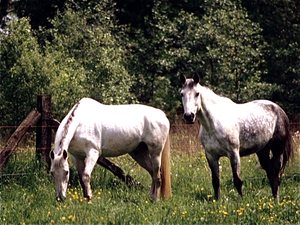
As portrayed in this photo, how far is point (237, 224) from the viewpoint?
261 inches

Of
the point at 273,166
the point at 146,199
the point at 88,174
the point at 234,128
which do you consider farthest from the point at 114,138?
the point at 273,166

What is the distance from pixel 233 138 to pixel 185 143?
373cm

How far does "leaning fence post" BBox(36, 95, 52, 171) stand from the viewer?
31.3 ft

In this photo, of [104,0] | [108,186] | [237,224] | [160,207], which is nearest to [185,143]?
[108,186]

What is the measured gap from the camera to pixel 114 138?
28.6 feet

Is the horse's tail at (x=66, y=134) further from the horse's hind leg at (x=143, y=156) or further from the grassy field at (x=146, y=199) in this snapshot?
the horse's hind leg at (x=143, y=156)

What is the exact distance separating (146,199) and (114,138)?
100cm

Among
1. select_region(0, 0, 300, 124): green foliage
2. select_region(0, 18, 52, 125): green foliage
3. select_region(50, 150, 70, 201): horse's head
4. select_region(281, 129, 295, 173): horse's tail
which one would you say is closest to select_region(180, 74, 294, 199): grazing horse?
select_region(281, 129, 295, 173): horse's tail

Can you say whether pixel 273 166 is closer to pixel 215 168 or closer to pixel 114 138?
pixel 215 168

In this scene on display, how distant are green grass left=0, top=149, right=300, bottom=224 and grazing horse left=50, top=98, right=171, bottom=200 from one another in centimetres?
39

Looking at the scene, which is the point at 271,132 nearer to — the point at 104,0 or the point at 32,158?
the point at 32,158

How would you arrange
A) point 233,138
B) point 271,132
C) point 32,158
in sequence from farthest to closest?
point 32,158 → point 271,132 → point 233,138

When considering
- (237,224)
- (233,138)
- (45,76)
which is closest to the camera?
(237,224)

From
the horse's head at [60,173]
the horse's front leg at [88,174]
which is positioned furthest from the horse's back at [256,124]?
the horse's head at [60,173]
